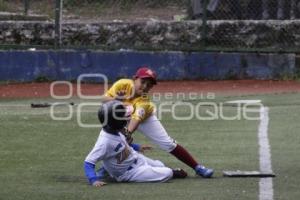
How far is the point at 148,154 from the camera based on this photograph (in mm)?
10617

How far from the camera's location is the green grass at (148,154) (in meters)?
8.11

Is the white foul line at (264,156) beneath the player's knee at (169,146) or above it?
beneath

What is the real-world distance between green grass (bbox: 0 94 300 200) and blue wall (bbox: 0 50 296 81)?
3.57 m

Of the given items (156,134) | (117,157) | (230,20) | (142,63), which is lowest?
(142,63)

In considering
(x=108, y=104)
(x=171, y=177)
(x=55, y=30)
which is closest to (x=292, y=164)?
(x=171, y=177)

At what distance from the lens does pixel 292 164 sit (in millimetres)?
9578

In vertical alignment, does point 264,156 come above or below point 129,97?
below

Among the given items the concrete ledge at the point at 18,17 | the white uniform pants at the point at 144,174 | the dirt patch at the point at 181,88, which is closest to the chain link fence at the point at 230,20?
the concrete ledge at the point at 18,17

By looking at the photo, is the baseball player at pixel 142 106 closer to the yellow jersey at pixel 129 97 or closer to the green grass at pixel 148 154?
the yellow jersey at pixel 129 97

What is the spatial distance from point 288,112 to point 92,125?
10.4ft

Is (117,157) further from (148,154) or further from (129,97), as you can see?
(148,154)

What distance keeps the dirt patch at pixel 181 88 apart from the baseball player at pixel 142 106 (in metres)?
8.87

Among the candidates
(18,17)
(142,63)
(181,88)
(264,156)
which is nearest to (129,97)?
(264,156)

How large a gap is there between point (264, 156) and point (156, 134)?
1580 mm
